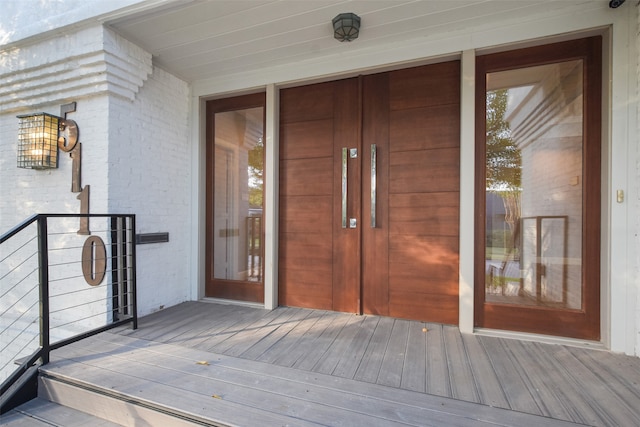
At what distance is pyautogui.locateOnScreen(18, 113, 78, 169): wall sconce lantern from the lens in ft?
8.16

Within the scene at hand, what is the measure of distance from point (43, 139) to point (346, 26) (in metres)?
2.71

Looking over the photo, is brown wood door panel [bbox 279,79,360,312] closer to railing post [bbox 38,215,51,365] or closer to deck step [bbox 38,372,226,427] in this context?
deck step [bbox 38,372,226,427]

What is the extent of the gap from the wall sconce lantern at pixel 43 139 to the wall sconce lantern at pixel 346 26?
2357 mm

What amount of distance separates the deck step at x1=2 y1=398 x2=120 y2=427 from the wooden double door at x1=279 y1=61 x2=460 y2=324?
1642mm

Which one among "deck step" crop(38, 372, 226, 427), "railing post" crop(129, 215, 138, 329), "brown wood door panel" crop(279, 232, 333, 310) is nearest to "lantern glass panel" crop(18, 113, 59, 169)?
"railing post" crop(129, 215, 138, 329)

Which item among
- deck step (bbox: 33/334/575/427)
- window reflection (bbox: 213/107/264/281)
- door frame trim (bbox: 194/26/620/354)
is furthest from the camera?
window reflection (bbox: 213/107/264/281)

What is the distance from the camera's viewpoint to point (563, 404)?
1443 mm

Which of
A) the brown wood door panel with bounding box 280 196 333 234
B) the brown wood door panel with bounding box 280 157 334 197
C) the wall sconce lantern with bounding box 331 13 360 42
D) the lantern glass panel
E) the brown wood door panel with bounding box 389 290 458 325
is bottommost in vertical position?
the brown wood door panel with bounding box 389 290 458 325

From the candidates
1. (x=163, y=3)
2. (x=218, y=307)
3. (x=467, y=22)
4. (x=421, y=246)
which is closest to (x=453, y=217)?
(x=421, y=246)

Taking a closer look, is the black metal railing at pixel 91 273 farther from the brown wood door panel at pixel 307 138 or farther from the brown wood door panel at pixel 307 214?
the brown wood door panel at pixel 307 138

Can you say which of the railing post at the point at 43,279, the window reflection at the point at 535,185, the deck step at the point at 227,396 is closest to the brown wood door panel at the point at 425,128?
the window reflection at the point at 535,185

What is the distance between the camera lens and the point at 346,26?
6.99ft

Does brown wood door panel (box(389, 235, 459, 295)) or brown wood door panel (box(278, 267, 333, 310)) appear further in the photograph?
brown wood door panel (box(278, 267, 333, 310))

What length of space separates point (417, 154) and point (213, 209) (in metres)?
2.21
